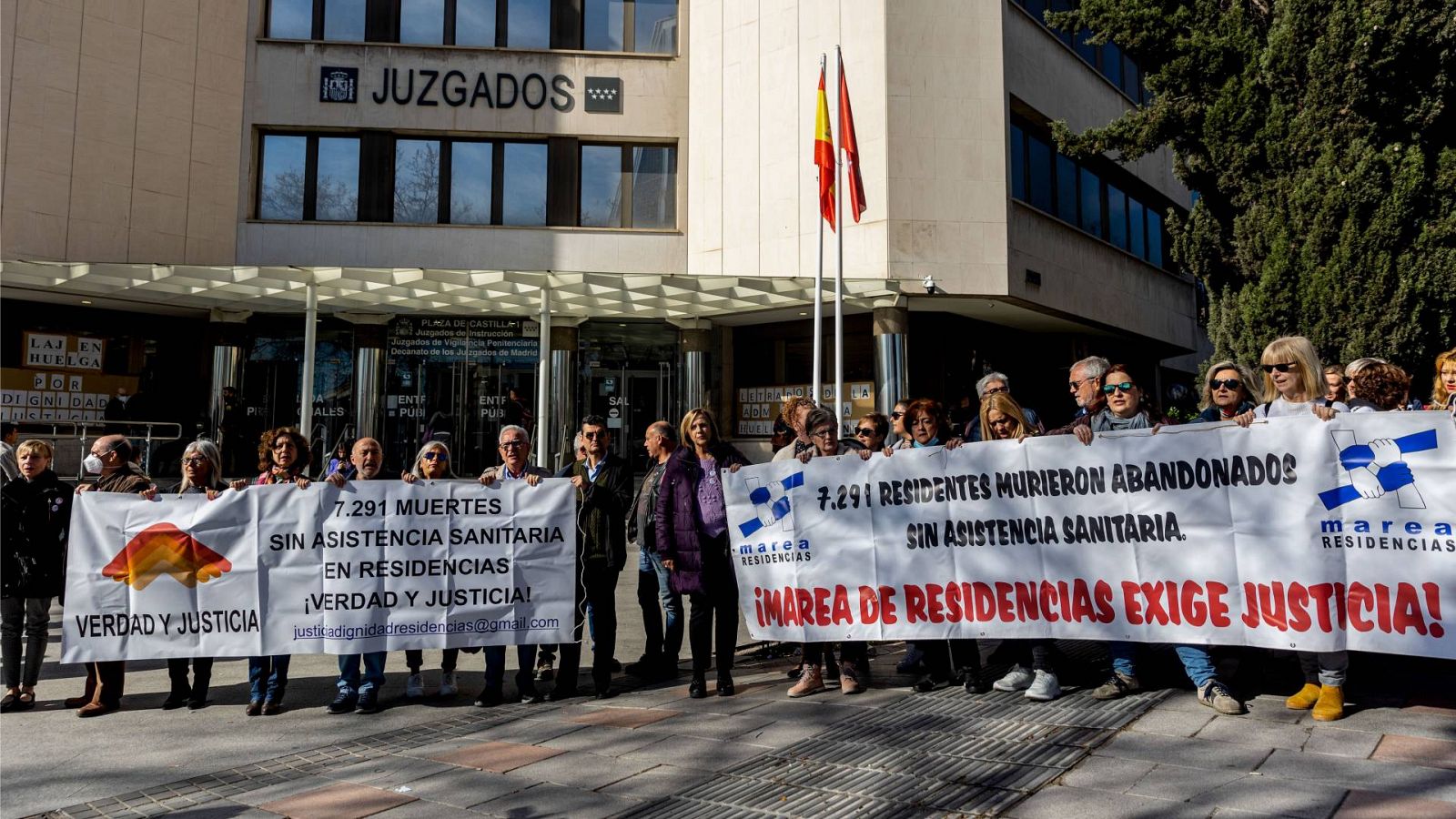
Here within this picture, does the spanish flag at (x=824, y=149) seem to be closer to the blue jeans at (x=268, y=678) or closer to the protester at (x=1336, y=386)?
the protester at (x=1336, y=386)

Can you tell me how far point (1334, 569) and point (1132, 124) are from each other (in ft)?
30.6

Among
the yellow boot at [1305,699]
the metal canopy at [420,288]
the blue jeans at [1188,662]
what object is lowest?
the yellow boot at [1305,699]

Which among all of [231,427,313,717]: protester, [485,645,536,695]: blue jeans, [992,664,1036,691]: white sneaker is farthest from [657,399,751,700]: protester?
[231,427,313,717]: protester

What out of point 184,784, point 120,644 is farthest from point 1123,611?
point 120,644

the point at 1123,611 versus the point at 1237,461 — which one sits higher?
the point at 1237,461

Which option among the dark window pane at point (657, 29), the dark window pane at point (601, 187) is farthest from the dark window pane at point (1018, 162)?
the dark window pane at point (601, 187)

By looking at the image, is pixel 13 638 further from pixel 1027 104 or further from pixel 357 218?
pixel 1027 104

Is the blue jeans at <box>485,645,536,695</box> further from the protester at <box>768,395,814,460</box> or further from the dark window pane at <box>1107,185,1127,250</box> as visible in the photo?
the dark window pane at <box>1107,185,1127,250</box>

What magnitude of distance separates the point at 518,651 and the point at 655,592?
3.31 feet

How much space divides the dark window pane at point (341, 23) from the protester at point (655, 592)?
17304 millimetres

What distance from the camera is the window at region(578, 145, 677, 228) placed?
2042 centimetres

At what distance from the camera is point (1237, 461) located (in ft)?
17.0

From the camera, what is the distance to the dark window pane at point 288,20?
67.0 ft

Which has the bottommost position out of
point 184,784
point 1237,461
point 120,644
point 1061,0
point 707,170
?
point 184,784
